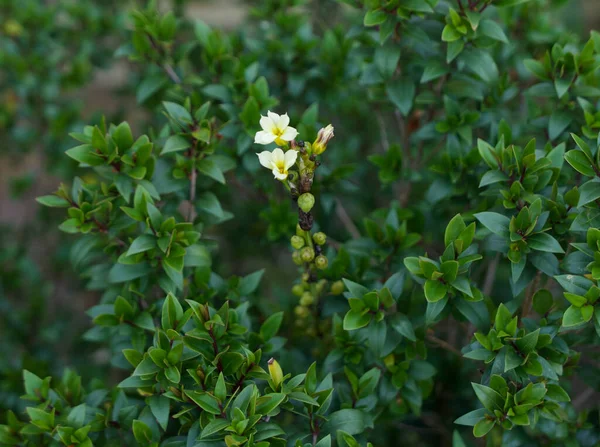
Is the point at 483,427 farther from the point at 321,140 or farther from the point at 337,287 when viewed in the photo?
the point at 321,140

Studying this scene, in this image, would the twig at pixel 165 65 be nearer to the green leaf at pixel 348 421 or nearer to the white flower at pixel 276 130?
the white flower at pixel 276 130

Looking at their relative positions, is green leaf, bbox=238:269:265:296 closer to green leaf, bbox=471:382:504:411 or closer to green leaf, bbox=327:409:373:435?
green leaf, bbox=327:409:373:435

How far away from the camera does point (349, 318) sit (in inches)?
56.3

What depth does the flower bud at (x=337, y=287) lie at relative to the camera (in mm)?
1610

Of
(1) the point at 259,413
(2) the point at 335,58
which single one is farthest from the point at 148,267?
(2) the point at 335,58

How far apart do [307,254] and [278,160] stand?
24cm

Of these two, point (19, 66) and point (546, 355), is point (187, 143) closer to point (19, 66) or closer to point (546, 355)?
point (546, 355)

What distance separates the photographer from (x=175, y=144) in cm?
155

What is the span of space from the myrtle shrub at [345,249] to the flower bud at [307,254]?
0.02 metres

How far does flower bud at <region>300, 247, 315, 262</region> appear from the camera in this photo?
147 centimetres

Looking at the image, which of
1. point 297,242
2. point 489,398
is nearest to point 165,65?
point 297,242

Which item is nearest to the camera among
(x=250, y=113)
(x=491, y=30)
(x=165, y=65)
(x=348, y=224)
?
(x=491, y=30)

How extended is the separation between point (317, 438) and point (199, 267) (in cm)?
48

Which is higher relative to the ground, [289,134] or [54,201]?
[289,134]
